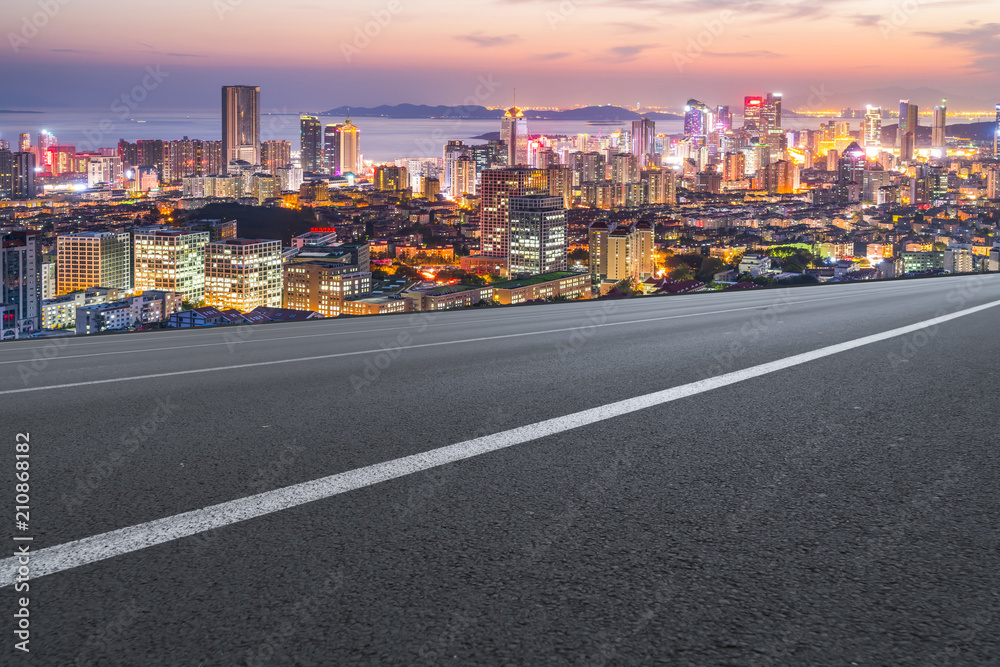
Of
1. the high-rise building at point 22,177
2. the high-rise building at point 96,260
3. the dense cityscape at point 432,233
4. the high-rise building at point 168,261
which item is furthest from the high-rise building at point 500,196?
the high-rise building at point 22,177

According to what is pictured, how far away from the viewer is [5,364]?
741 centimetres

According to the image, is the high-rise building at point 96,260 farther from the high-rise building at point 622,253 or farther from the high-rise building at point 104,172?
the high-rise building at point 104,172

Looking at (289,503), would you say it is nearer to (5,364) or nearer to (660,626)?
(660,626)

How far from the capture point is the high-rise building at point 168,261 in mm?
71500

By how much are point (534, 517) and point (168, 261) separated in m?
76.1

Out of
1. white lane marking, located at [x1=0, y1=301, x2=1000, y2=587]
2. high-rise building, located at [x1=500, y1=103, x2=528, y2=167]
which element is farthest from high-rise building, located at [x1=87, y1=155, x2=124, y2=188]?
white lane marking, located at [x1=0, y1=301, x2=1000, y2=587]

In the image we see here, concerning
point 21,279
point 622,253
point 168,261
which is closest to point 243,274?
point 168,261

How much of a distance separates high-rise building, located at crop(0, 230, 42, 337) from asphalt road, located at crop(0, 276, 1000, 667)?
43.9 m

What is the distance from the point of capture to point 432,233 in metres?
118

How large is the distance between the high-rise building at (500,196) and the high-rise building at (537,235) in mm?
1724

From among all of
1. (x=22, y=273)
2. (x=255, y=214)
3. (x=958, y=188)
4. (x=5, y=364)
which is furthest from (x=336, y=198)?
(x=5, y=364)

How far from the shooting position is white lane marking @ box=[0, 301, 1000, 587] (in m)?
2.54

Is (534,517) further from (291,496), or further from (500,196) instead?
(500,196)

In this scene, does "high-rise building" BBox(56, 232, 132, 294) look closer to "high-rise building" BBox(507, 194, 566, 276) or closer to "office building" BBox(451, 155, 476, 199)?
"high-rise building" BBox(507, 194, 566, 276)
